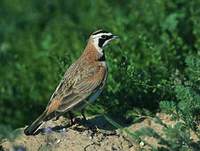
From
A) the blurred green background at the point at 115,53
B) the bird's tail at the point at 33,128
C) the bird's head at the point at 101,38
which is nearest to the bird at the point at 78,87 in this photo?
the bird's tail at the point at 33,128

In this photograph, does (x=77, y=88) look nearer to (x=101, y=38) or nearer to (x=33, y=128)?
(x=33, y=128)

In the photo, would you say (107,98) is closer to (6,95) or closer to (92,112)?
(92,112)

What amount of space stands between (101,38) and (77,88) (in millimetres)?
964

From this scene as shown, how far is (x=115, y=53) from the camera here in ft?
35.0

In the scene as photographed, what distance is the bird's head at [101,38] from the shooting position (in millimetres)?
9781

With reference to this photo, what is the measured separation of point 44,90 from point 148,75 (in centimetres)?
186

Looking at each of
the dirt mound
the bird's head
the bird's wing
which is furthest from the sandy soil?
the bird's head

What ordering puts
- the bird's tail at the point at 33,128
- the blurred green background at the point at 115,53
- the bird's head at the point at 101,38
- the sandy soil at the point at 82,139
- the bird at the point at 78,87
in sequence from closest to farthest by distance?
the sandy soil at the point at 82,139 < the bird's tail at the point at 33,128 < the bird at the point at 78,87 < the blurred green background at the point at 115,53 < the bird's head at the point at 101,38

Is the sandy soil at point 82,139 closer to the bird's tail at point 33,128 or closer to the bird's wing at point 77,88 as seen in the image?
the bird's tail at point 33,128

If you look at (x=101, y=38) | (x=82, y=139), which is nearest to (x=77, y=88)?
(x=82, y=139)

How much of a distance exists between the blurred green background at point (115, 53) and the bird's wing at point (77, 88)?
14.9 inches

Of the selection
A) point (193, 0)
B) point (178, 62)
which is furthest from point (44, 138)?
point (193, 0)

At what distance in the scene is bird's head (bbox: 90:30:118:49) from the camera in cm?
978

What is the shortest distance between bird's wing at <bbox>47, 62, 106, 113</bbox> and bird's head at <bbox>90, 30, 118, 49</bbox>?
1.63ft
